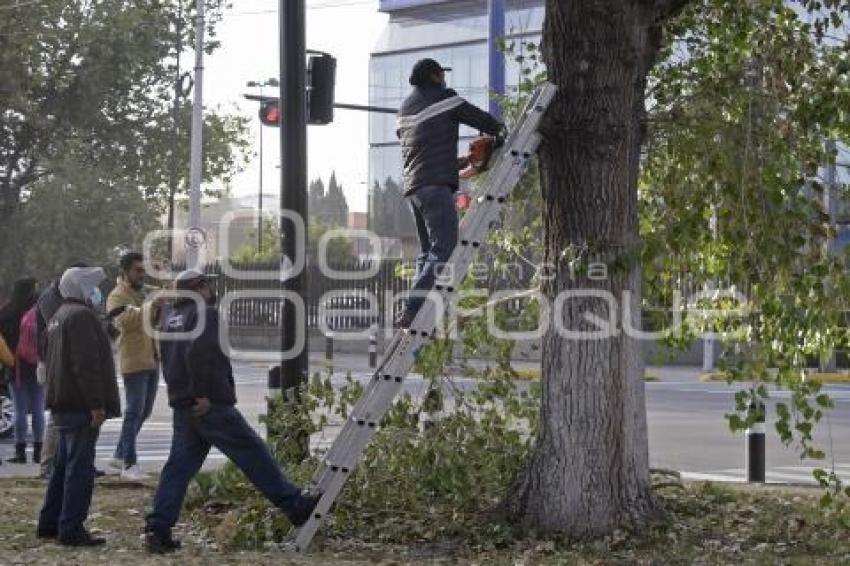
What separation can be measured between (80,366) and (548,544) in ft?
9.84

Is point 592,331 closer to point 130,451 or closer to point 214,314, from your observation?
point 214,314

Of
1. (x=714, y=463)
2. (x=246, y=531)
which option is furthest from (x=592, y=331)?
(x=714, y=463)

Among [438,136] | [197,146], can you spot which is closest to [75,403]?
[438,136]

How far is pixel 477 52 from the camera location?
191ft

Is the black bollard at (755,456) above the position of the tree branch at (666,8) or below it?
below

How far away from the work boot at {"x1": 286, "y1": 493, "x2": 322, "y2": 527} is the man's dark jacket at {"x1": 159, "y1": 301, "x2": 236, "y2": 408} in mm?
734

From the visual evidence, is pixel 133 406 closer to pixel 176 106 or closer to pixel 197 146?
pixel 197 146

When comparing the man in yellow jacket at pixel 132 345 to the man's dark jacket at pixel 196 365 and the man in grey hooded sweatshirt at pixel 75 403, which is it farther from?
the man's dark jacket at pixel 196 365

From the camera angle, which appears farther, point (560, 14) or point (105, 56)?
point (105, 56)

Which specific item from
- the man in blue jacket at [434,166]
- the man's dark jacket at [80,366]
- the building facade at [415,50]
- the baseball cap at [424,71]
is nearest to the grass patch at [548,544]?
the man's dark jacket at [80,366]

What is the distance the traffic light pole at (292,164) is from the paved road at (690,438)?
2.45 feet

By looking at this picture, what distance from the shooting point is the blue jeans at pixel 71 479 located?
9.42 meters

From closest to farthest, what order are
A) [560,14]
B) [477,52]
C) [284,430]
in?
[560,14] → [284,430] → [477,52]

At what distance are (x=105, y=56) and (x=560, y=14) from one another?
32.4 metres
